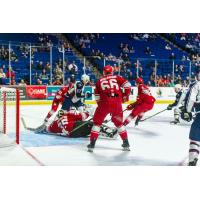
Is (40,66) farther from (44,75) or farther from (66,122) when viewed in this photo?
(66,122)

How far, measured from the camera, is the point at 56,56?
5.31 metres

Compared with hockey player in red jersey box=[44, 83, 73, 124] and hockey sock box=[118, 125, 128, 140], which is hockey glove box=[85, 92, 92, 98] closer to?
hockey player in red jersey box=[44, 83, 73, 124]

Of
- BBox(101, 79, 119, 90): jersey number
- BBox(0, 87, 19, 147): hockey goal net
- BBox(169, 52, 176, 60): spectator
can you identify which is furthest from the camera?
BBox(169, 52, 176, 60): spectator

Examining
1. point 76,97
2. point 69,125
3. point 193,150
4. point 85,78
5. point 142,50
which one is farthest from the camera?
point 142,50

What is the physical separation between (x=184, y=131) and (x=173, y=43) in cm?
100

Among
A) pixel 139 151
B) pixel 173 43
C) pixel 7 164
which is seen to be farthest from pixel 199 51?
pixel 7 164

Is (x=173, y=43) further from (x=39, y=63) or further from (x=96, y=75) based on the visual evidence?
(x=39, y=63)

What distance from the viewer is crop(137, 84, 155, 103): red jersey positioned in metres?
5.45

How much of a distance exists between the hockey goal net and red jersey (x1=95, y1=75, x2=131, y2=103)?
2.95 ft

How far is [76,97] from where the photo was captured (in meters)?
5.28

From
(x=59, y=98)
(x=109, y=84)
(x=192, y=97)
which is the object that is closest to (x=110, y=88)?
(x=109, y=84)

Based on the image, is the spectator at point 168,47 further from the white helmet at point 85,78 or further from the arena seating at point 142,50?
the white helmet at point 85,78

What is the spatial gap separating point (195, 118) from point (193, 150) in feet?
1.00

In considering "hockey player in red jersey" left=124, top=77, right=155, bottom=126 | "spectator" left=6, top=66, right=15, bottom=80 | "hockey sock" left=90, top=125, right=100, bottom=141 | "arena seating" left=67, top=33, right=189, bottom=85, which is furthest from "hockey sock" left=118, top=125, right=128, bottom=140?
"spectator" left=6, top=66, right=15, bottom=80
